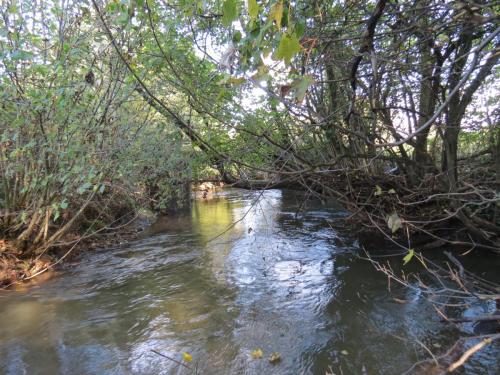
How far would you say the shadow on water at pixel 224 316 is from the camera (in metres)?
4.35

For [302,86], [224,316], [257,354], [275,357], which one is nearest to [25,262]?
[224,316]

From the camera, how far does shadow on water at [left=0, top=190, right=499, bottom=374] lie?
435 centimetres

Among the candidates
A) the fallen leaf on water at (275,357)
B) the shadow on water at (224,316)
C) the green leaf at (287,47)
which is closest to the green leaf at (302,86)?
the green leaf at (287,47)

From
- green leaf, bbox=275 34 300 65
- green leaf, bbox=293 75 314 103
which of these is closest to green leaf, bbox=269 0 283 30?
green leaf, bbox=275 34 300 65

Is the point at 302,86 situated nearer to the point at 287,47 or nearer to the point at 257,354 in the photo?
the point at 287,47

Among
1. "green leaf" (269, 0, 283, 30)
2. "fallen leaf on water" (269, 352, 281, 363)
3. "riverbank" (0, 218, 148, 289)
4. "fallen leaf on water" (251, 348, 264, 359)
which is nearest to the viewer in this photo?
"green leaf" (269, 0, 283, 30)

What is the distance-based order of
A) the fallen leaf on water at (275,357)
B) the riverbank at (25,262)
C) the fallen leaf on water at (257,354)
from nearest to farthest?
the fallen leaf on water at (275,357)
the fallen leaf on water at (257,354)
the riverbank at (25,262)

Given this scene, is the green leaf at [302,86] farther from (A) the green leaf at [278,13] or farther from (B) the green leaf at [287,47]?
(A) the green leaf at [278,13]

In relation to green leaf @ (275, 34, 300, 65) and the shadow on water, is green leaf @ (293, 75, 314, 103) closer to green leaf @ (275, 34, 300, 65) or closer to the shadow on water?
green leaf @ (275, 34, 300, 65)

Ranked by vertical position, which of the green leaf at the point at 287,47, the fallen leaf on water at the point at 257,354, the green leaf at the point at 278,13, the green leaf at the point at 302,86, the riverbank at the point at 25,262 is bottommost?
the fallen leaf on water at the point at 257,354

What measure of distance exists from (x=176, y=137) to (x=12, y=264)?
14.4 feet

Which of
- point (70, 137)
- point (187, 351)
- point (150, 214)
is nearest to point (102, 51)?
point (70, 137)

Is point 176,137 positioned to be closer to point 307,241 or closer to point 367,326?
point 307,241

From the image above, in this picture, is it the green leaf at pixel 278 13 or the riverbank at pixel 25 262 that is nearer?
the green leaf at pixel 278 13
